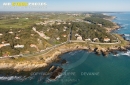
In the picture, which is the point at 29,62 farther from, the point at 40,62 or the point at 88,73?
the point at 88,73

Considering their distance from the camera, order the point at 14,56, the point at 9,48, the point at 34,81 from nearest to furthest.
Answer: the point at 34,81
the point at 14,56
the point at 9,48

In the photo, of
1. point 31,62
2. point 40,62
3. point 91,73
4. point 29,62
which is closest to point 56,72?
point 40,62

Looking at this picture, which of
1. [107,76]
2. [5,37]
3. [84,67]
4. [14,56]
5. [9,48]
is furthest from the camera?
[5,37]

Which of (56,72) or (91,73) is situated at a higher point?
(56,72)

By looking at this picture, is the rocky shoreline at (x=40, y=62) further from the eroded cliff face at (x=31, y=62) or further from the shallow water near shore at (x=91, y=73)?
the shallow water near shore at (x=91, y=73)

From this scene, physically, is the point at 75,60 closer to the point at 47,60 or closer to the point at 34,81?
the point at 47,60

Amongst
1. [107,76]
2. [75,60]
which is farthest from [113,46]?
[107,76]

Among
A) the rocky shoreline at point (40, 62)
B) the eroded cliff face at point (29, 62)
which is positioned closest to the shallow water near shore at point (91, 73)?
the rocky shoreline at point (40, 62)

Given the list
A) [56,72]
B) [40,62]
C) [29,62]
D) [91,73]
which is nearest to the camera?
[56,72]
